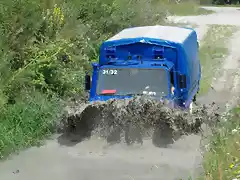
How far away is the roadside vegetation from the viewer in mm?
13930

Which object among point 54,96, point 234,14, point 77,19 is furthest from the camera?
point 234,14

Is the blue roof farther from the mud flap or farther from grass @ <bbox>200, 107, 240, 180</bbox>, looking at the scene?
grass @ <bbox>200, 107, 240, 180</bbox>

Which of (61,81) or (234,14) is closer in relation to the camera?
(61,81)

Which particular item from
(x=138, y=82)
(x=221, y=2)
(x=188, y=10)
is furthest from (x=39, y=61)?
(x=221, y=2)

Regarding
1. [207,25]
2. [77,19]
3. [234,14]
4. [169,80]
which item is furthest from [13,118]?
[234,14]

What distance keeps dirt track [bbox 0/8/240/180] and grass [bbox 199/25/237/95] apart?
782 cm

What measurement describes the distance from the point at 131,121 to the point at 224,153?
2.65 meters

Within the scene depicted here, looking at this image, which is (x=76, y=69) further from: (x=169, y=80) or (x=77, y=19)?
(x=169, y=80)

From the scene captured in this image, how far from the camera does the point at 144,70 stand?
1342 cm

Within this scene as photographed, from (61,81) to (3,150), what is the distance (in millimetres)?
4896

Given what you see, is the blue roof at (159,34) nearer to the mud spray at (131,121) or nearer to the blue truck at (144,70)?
the blue truck at (144,70)

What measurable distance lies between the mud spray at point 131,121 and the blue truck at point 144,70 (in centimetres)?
49

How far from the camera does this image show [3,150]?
41.5 ft

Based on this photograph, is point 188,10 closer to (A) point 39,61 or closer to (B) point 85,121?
(A) point 39,61
